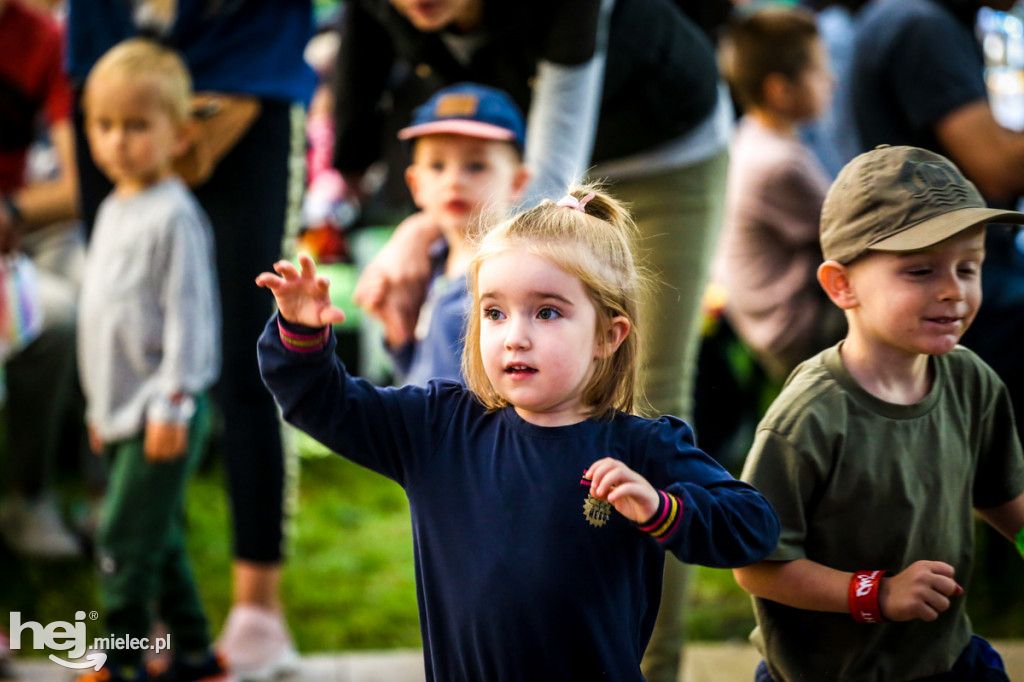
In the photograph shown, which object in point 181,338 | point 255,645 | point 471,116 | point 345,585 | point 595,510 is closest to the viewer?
point 595,510

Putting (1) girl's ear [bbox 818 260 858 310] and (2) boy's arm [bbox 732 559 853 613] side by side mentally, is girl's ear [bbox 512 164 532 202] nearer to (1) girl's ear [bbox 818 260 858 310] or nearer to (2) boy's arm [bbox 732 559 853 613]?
(1) girl's ear [bbox 818 260 858 310]

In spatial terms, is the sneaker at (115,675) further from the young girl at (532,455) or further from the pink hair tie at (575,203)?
the pink hair tie at (575,203)

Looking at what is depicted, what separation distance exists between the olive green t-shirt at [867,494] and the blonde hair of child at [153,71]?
1.73m

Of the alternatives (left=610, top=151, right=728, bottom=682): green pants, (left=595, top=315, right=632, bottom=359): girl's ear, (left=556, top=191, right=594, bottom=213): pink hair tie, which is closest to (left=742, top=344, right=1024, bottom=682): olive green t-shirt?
(left=595, top=315, right=632, bottom=359): girl's ear

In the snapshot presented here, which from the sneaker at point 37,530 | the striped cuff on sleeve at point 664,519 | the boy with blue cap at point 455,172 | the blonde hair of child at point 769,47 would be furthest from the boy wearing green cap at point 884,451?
the sneaker at point 37,530

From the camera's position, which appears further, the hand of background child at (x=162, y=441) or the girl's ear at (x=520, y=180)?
the hand of background child at (x=162, y=441)

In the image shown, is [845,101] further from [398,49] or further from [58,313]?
[58,313]

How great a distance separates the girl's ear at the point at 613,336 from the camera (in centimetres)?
162

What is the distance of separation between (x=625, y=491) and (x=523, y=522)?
22 centimetres

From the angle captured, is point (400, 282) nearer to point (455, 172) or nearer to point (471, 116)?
point (455, 172)

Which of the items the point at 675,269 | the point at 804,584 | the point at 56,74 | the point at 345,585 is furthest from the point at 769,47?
the point at 804,584

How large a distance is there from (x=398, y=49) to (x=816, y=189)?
1.61 metres

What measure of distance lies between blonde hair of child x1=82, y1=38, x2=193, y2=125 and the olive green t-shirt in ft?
5.69

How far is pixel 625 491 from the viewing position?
1354 millimetres
